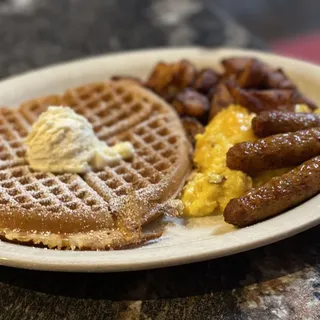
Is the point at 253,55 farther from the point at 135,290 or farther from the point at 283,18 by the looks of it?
the point at 283,18

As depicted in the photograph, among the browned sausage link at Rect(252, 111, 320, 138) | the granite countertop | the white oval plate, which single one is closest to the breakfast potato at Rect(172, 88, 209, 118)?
the browned sausage link at Rect(252, 111, 320, 138)

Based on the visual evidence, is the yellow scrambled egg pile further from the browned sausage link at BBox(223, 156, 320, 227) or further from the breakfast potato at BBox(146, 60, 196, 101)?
the breakfast potato at BBox(146, 60, 196, 101)

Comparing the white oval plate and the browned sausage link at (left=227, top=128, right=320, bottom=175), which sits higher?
the browned sausage link at (left=227, top=128, right=320, bottom=175)

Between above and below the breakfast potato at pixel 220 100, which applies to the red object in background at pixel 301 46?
below

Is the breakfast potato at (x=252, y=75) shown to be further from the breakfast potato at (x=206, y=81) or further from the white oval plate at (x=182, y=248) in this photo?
the white oval plate at (x=182, y=248)

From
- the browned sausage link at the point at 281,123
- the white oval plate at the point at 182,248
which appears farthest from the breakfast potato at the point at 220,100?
the white oval plate at the point at 182,248

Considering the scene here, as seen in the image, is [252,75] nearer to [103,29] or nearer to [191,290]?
[191,290]
